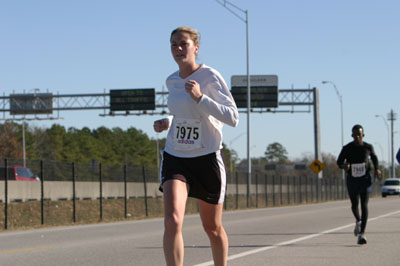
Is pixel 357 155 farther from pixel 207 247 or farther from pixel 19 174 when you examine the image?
pixel 19 174

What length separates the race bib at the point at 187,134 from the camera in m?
5.83

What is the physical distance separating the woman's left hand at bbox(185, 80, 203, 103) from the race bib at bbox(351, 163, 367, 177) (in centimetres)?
697

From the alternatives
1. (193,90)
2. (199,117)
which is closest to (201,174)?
(199,117)

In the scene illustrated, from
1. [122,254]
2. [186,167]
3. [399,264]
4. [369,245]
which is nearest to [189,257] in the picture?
[122,254]

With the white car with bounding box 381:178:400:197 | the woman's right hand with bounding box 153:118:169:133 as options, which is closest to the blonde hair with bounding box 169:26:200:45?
the woman's right hand with bounding box 153:118:169:133

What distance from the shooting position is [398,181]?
69.7 m

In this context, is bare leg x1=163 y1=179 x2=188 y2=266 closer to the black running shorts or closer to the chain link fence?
the black running shorts

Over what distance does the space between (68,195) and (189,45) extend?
2601cm

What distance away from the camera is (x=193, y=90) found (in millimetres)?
5641

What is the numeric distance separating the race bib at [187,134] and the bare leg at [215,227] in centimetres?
46

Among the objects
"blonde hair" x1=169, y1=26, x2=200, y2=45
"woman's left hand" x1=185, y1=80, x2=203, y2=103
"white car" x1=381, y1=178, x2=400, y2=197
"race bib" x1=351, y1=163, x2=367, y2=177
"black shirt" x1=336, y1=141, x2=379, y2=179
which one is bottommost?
"white car" x1=381, y1=178, x2=400, y2=197

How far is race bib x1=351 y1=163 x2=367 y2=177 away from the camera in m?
12.1

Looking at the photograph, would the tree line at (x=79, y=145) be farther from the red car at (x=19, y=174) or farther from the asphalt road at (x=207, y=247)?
the asphalt road at (x=207, y=247)

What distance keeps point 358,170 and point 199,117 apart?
6803mm
